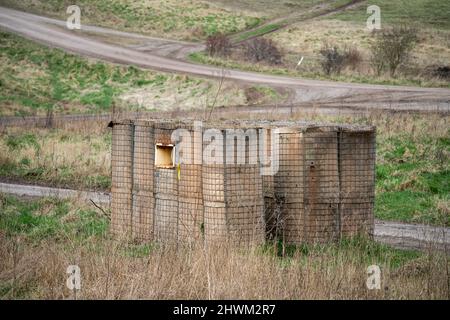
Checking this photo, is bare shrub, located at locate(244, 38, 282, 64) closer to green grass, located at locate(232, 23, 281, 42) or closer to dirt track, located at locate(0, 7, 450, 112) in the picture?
dirt track, located at locate(0, 7, 450, 112)

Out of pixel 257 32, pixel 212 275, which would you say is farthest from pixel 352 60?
pixel 212 275

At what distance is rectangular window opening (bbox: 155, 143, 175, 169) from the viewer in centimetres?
1003

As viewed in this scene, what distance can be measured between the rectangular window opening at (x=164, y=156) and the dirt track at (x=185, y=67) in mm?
12770

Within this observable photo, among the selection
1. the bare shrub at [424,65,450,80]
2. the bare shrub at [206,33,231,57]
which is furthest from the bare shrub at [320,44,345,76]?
the bare shrub at [206,33,231,57]

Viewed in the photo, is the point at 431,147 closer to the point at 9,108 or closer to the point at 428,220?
the point at 428,220

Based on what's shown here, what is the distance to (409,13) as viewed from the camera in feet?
168

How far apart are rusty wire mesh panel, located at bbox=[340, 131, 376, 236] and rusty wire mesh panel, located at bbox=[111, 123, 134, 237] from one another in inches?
116

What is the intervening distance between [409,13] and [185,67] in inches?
935

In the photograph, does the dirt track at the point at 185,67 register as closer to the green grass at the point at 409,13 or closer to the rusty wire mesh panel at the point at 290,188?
the rusty wire mesh panel at the point at 290,188

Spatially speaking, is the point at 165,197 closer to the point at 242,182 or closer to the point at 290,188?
the point at 242,182

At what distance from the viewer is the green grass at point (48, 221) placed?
35.9 feet

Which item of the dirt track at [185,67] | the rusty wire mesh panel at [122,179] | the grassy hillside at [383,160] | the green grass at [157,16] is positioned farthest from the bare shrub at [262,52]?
the rusty wire mesh panel at [122,179]

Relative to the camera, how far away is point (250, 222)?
932 cm
